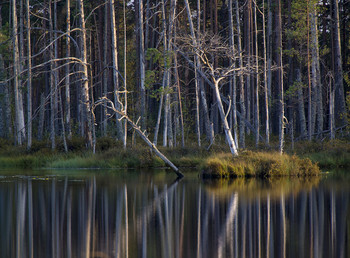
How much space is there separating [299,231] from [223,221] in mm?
1894

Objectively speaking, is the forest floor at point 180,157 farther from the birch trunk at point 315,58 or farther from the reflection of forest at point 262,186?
the birch trunk at point 315,58

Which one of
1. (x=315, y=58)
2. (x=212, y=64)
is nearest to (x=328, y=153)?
(x=212, y=64)

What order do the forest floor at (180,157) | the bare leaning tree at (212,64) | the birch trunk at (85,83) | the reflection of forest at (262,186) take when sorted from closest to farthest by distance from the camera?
the reflection of forest at (262,186) < the forest floor at (180,157) < the bare leaning tree at (212,64) < the birch trunk at (85,83)

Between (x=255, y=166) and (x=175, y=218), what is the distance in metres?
10.2

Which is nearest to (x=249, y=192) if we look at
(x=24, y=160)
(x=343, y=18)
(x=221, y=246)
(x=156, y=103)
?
(x=221, y=246)

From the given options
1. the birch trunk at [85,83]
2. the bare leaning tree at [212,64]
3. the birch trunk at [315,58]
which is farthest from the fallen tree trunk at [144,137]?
the birch trunk at [315,58]

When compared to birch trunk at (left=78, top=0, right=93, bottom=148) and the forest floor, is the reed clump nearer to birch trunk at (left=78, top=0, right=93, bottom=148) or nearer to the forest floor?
the forest floor

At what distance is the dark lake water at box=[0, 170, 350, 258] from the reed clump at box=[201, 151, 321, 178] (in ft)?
4.89

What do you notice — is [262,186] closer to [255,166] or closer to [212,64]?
[255,166]

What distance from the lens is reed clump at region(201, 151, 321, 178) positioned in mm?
22203

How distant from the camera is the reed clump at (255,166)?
72.8 ft

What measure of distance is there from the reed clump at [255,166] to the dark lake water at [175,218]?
4.89ft

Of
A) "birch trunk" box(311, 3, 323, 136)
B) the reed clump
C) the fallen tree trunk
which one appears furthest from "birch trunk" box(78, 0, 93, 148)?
"birch trunk" box(311, 3, 323, 136)

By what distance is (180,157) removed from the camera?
91.7ft
